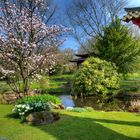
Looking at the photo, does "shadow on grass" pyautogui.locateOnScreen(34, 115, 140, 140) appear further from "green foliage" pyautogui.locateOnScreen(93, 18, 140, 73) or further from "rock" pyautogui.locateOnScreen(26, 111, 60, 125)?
"green foliage" pyautogui.locateOnScreen(93, 18, 140, 73)

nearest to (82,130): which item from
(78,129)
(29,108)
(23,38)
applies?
(78,129)

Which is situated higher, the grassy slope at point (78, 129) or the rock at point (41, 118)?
the rock at point (41, 118)

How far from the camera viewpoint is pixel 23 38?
632 inches

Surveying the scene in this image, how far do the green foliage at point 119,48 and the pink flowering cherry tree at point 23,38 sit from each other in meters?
18.7

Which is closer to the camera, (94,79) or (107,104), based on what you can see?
(107,104)

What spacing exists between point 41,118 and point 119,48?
1006 inches

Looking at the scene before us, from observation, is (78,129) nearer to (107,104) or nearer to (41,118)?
(41,118)

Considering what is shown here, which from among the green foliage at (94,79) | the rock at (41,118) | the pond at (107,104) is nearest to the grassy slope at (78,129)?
the rock at (41,118)

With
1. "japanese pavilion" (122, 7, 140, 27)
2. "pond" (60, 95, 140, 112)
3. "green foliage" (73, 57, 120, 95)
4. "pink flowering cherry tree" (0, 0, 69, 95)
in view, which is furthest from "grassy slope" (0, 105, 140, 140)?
"green foliage" (73, 57, 120, 95)

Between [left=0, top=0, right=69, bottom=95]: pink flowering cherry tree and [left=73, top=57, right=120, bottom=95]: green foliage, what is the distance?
1060 cm

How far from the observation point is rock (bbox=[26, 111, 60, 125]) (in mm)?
10734

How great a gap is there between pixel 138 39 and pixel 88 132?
28.7 meters

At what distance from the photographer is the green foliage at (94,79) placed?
89.7ft

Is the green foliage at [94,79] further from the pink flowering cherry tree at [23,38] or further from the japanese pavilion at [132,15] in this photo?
the japanese pavilion at [132,15]
